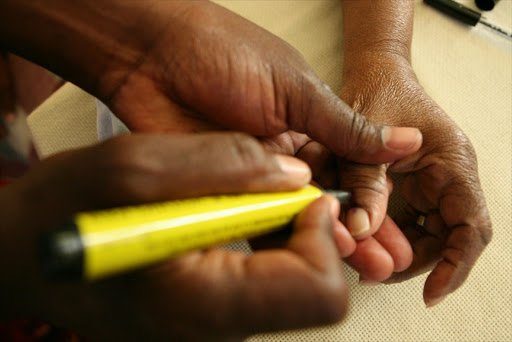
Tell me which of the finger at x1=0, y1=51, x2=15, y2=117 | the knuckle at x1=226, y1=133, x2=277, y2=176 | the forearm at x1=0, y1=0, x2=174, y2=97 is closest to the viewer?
the knuckle at x1=226, y1=133, x2=277, y2=176

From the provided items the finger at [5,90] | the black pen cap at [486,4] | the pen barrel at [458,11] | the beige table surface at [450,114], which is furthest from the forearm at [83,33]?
the finger at [5,90]

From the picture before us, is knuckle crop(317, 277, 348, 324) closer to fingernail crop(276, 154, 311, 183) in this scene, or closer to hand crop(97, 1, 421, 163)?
fingernail crop(276, 154, 311, 183)

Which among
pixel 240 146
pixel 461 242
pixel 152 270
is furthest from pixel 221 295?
pixel 461 242

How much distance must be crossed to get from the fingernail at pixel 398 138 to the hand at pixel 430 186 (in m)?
0.09

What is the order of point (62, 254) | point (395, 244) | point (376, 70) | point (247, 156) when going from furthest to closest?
point (376, 70) → point (395, 244) → point (247, 156) → point (62, 254)

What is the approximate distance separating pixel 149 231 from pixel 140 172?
0.27 ft

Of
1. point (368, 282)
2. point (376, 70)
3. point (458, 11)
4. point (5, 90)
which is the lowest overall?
point (5, 90)

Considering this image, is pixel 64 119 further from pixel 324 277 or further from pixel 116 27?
pixel 324 277

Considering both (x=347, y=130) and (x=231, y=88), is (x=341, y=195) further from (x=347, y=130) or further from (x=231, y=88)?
(x=231, y=88)

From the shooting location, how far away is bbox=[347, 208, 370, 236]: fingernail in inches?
27.5

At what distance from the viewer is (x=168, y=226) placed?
422 mm

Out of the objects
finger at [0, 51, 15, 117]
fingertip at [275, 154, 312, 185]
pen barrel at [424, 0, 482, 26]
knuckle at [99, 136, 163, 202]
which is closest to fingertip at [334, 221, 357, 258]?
fingertip at [275, 154, 312, 185]

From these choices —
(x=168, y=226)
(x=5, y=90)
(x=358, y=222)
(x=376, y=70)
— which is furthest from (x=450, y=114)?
(x=5, y=90)

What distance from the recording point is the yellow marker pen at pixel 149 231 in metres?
0.35
